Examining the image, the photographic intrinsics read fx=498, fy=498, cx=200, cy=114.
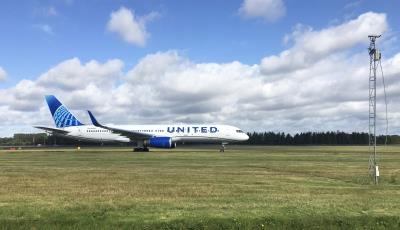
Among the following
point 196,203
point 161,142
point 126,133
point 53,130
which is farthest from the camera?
point 53,130

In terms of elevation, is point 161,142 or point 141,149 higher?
point 161,142

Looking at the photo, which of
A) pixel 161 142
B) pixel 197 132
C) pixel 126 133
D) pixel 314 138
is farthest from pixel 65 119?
pixel 314 138

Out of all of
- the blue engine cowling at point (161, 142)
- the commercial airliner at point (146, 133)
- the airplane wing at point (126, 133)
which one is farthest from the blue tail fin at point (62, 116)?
the blue engine cowling at point (161, 142)

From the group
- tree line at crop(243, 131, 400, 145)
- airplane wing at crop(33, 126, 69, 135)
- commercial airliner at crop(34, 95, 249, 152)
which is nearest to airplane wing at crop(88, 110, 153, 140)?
commercial airliner at crop(34, 95, 249, 152)

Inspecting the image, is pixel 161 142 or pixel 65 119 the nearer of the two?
pixel 161 142

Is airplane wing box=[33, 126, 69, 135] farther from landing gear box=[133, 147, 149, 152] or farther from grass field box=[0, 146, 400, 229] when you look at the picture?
grass field box=[0, 146, 400, 229]

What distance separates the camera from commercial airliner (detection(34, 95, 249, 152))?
64438mm

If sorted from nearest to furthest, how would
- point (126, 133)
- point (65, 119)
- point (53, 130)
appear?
point (126, 133) < point (53, 130) < point (65, 119)

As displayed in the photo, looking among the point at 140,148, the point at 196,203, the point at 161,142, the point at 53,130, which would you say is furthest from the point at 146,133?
the point at 196,203

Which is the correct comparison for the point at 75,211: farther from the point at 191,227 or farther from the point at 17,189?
the point at 17,189

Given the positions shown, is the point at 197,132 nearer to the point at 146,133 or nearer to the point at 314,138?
the point at 146,133

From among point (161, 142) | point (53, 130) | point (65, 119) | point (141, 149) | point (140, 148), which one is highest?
point (65, 119)

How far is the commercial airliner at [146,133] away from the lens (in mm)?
64438

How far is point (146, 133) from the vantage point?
217ft
